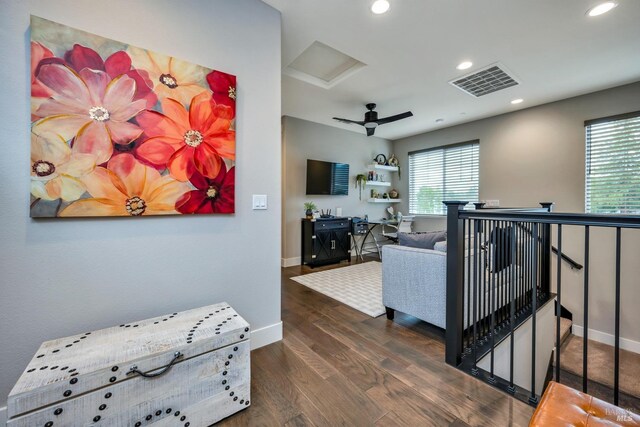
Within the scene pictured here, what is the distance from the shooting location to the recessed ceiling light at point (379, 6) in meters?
2.03

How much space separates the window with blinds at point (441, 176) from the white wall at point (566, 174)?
0.20m

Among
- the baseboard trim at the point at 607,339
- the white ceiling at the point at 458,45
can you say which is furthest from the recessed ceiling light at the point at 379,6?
the baseboard trim at the point at 607,339

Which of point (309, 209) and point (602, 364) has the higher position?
point (309, 209)

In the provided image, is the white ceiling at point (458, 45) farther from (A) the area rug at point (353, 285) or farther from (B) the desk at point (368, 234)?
(A) the area rug at point (353, 285)

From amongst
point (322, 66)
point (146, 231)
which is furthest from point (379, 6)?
point (146, 231)

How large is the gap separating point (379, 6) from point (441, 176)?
4109 millimetres

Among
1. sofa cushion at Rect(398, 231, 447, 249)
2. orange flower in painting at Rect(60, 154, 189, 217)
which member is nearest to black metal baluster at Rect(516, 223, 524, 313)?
sofa cushion at Rect(398, 231, 447, 249)

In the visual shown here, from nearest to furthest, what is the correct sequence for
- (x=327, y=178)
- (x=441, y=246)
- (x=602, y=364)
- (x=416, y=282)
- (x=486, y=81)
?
(x=441, y=246)
(x=416, y=282)
(x=602, y=364)
(x=486, y=81)
(x=327, y=178)

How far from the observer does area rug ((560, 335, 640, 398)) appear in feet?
8.68

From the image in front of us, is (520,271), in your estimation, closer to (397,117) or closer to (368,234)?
(397,117)

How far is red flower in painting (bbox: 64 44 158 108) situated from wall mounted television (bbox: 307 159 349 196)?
11.4 ft

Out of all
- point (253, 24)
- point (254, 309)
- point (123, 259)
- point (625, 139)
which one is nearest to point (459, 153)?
point (625, 139)

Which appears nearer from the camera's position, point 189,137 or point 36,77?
point 36,77

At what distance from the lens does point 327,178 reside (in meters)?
5.11
